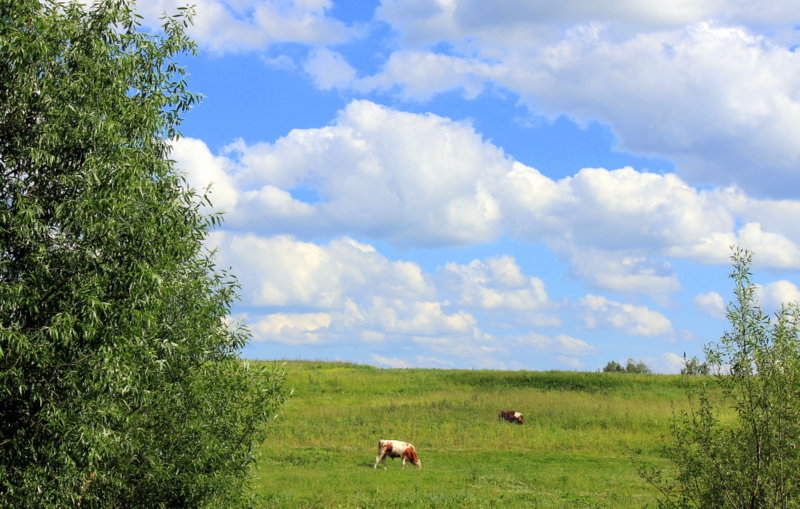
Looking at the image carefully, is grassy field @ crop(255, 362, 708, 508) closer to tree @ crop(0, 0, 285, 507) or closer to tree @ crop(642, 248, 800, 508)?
tree @ crop(642, 248, 800, 508)

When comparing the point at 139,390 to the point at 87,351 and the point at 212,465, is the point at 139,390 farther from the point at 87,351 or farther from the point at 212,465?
the point at 212,465

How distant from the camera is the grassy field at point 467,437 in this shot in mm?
31578

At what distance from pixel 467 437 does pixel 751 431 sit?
120 ft

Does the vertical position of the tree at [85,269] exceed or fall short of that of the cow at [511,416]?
it exceeds it

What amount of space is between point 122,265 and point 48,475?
4.77 metres

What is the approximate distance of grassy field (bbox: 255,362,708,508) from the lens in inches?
1243

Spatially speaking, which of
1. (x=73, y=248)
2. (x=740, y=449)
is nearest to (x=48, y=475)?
(x=73, y=248)

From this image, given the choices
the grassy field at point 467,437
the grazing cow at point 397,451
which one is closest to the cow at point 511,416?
the grassy field at point 467,437

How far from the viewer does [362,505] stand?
29.0 meters

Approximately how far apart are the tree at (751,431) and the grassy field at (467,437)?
163 centimetres

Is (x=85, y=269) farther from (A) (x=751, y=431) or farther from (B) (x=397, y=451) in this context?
(B) (x=397, y=451)

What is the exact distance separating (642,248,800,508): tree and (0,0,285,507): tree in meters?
12.5

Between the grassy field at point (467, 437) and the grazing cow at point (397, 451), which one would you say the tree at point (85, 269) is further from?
the grazing cow at point (397, 451)

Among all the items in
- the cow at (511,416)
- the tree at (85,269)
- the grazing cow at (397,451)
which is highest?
the tree at (85,269)
